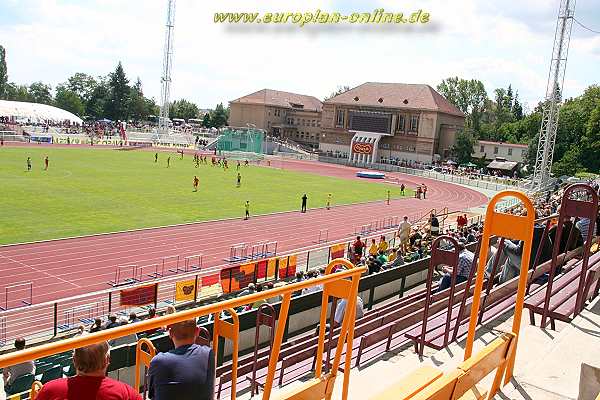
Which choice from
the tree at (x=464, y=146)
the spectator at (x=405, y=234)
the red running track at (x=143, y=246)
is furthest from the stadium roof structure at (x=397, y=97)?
the spectator at (x=405, y=234)

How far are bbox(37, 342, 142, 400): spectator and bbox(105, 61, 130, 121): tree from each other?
129325 millimetres

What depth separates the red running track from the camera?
17891mm

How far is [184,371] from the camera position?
321cm

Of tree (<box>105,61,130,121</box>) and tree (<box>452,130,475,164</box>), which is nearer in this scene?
tree (<box>452,130,475,164</box>)

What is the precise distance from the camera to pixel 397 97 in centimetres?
9244

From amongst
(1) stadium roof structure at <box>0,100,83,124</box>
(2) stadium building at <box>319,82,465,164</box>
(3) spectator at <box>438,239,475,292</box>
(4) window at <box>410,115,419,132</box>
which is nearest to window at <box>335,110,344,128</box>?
(2) stadium building at <box>319,82,465,164</box>

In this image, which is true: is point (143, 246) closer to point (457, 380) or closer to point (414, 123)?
point (457, 380)

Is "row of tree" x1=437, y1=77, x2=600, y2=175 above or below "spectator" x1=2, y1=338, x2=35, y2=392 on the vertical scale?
above

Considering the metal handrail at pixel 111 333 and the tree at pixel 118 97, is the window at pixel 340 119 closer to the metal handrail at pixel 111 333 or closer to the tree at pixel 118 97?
the tree at pixel 118 97

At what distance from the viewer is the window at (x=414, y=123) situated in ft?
291

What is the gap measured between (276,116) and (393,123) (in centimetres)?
2776

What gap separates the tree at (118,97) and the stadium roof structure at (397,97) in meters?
53.4

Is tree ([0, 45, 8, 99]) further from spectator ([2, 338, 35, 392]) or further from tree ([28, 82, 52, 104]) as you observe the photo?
spectator ([2, 338, 35, 392])

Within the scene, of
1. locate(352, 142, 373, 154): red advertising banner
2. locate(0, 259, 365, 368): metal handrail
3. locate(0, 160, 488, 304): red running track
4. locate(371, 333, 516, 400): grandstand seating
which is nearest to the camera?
locate(0, 259, 365, 368): metal handrail
